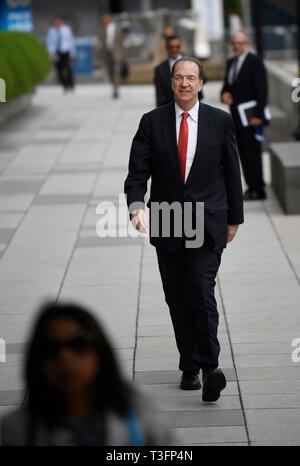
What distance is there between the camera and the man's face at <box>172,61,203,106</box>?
19.1ft

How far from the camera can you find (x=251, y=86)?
12094 millimetres

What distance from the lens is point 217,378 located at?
5926mm

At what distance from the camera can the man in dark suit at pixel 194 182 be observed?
587 centimetres

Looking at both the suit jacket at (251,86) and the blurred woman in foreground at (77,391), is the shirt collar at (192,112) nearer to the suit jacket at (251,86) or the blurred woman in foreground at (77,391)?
the blurred woman in foreground at (77,391)

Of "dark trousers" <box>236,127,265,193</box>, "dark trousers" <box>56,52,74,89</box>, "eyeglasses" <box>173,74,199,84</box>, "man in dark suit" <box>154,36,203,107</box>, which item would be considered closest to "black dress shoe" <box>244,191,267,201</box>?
"dark trousers" <box>236,127,265,193</box>

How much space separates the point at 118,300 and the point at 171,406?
2411 millimetres

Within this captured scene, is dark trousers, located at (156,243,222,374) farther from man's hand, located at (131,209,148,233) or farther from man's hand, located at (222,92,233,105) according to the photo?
man's hand, located at (222,92,233,105)

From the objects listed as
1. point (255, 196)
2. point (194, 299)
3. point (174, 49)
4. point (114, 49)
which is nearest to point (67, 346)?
point (194, 299)

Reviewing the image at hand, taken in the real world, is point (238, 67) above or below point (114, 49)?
above

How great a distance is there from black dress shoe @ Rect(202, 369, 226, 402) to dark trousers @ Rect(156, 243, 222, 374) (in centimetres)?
7

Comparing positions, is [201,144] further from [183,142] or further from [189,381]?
[189,381]

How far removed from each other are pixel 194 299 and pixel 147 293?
2609 millimetres
